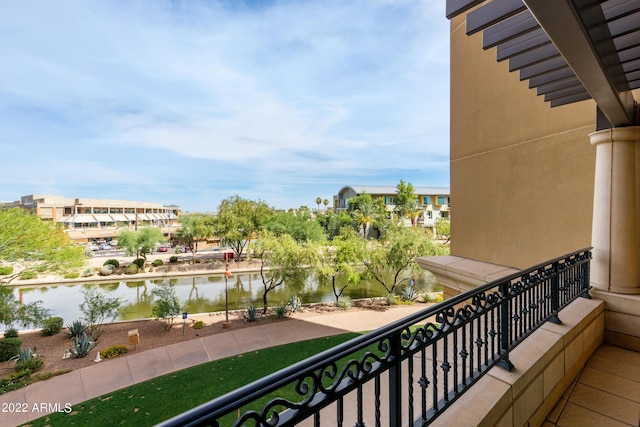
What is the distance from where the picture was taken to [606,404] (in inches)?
98.0

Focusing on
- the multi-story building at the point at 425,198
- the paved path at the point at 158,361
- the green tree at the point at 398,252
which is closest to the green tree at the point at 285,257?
the paved path at the point at 158,361

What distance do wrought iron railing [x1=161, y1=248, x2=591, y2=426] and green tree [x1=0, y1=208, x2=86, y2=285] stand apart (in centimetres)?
1628

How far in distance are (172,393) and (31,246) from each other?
11.8m

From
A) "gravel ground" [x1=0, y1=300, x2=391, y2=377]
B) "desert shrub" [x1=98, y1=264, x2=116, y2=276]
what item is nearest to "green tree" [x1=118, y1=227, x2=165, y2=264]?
"desert shrub" [x1=98, y1=264, x2=116, y2=276]

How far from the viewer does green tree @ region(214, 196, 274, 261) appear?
26.5 m

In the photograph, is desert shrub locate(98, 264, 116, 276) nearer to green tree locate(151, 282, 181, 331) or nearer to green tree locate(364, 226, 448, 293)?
green tree locate(151, 282, 181, 331)

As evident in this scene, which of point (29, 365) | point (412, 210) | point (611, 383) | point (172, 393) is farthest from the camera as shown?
point (412, 210)

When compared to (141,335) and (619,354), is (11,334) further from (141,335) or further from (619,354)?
(619,354)

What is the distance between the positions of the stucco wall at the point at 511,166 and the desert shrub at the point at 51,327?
15775mm

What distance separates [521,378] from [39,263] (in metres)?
19.1

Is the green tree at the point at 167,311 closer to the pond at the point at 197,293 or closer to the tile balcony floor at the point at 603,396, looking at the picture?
the pond at the point at 197,293

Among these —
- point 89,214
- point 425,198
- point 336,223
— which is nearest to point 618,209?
point 336,223

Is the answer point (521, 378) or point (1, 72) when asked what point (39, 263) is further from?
point (521, 378)

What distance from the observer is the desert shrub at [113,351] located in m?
9.69
